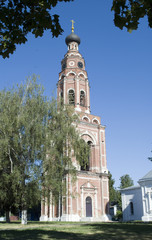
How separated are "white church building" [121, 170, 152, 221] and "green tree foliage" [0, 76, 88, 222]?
14.8 meters

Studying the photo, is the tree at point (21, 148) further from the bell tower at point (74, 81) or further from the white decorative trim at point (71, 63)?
the white decorative trim at point (71, 63)

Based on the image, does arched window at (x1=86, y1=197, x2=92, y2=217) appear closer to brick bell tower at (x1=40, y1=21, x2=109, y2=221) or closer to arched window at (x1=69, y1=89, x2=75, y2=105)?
brick bell tower at (x1=40, y1=21, x2=109, y2=221)

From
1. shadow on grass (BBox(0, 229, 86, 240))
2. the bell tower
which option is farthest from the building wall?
shadow on grass (BBox(0, 229, 86, 240))

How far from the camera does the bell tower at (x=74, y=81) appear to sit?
122 ft

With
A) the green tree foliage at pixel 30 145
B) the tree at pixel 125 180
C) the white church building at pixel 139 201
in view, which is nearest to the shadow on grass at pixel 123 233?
the green tree foliage at pixel 30 145

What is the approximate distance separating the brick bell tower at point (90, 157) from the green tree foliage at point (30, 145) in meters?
9.11

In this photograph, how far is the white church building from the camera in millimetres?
32072

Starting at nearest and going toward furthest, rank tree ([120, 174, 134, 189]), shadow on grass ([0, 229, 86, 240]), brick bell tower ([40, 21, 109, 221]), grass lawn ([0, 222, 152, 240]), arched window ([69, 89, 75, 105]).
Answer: shadow on grass ([0, 229, 86, 240]) < grass lawn ([0, 222, 152, 240]) < brick bell tower ([40, 21, 109, 221]) < arched window ([69, 89, 75, 105]) < tree ([120, 174, 134, 189])

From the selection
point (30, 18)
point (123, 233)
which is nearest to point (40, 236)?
point (123, 233)

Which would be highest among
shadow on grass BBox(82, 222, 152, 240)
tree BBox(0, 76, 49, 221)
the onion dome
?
the onion dome

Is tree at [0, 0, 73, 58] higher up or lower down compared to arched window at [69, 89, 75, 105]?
lower down

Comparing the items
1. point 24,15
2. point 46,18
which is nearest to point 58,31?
point 46,18

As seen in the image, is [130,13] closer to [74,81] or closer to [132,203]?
[74,81]

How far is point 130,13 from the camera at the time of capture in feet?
16.9
